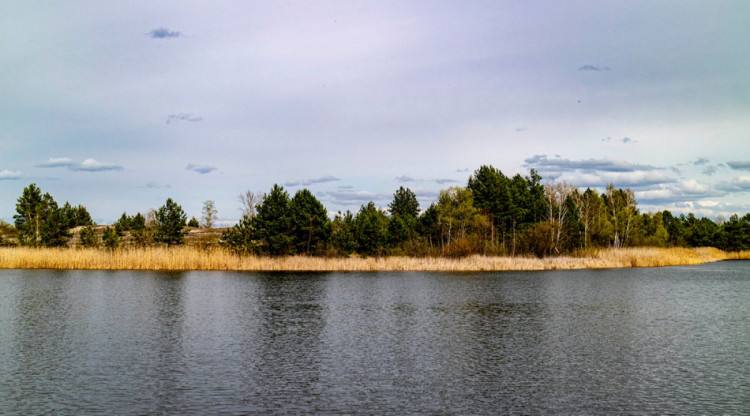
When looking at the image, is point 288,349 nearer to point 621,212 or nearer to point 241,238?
point 241,238

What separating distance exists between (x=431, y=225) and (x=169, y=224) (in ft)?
116

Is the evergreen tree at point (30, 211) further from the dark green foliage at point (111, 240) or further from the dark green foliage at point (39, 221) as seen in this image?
the dark green foliage at point (111, 240)

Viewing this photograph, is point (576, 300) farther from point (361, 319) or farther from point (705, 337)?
point (361, 319)

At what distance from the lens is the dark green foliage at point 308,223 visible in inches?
2208

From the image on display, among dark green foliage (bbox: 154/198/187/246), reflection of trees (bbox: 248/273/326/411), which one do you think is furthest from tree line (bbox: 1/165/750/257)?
reflection of trees (bbox: 248/273/326/411)

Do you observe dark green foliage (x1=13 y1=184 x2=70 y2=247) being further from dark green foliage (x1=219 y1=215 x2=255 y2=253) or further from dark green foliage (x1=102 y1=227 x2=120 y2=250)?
dark green foliage (x1=219 y1=215 x2=255 y2=253)

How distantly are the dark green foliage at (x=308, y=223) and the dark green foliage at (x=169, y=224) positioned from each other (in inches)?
530

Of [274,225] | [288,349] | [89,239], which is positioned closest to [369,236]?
[274,225]

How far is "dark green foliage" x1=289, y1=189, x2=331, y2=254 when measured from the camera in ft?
184

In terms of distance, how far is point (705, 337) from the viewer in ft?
63.6

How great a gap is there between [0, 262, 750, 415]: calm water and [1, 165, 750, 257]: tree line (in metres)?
24.9

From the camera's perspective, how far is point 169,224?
58656 millimetres

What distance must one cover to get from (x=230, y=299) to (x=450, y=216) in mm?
47176

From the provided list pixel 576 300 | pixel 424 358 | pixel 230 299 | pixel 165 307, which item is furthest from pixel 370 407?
pixel 576 300
